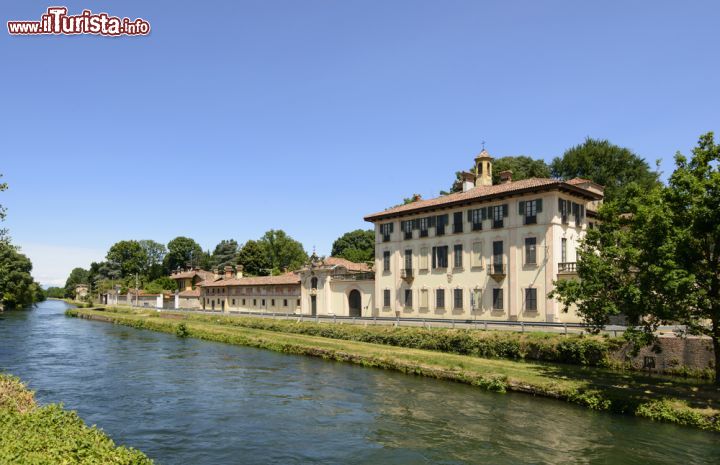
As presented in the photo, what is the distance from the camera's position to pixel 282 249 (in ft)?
415

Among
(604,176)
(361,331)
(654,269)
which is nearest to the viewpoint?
(654,269)

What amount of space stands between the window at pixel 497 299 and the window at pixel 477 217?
551cm

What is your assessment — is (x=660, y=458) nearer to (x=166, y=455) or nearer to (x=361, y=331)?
(x=166, y=455)

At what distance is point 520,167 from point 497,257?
33.5 meters

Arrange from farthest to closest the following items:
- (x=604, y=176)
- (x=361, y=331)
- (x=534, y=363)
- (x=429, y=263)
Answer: (x=604, y=176)
(x=429, y=263)
(x=361, y=331)
(x=534, y=363)

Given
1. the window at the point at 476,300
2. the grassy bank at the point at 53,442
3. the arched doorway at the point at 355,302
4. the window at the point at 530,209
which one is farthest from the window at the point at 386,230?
the grassy bank at the point at 53,442

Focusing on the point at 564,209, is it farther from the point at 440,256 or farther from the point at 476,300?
the point at 440,256

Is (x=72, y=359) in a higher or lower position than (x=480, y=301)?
lower

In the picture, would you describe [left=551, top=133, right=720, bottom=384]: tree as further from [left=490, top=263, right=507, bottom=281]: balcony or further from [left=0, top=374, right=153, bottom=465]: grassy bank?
[left=0, top=374, right=153, bottom=465]: grassy bank

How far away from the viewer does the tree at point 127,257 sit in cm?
15025

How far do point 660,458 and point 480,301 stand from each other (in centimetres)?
2749

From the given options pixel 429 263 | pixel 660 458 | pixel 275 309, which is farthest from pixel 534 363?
pixel 275 309

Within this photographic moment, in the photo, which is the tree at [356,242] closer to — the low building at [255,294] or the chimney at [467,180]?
the low building at [255,294]

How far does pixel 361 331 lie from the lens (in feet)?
140
